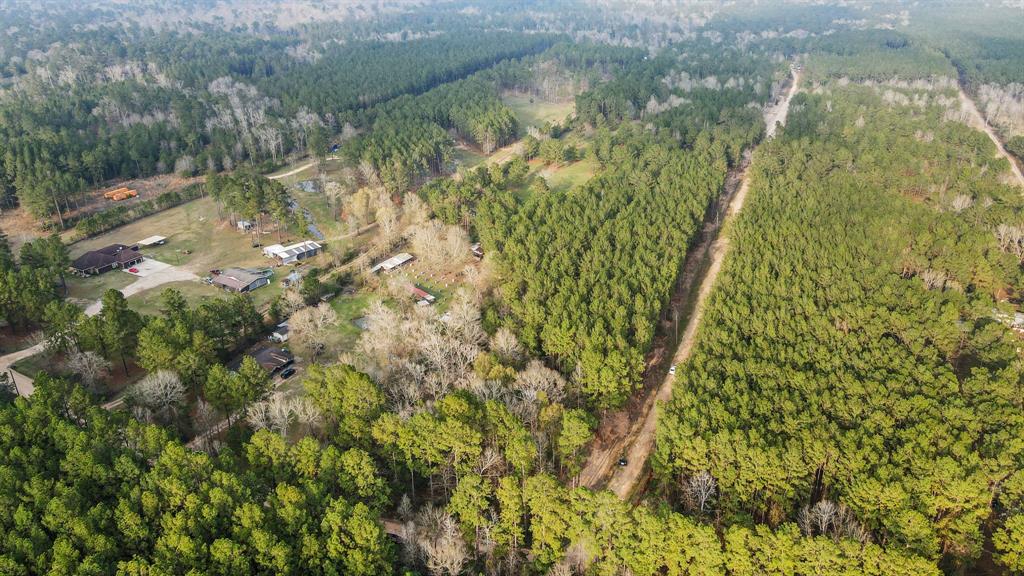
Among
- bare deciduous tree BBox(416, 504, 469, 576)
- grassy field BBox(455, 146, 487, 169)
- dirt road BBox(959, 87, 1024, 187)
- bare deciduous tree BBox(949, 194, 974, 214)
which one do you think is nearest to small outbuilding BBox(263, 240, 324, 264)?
grassy field BBox(455, 146, 487, 169)

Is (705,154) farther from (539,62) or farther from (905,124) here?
(539,62)

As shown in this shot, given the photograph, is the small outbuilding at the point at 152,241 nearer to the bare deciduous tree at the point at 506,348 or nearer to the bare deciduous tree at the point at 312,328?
the bare deciduous tree at the point at 312,328

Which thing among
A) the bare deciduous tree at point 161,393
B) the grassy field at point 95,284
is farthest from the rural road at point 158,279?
the bare deciduous tree at point 161,393

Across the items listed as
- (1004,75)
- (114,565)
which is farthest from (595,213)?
(1004,75)

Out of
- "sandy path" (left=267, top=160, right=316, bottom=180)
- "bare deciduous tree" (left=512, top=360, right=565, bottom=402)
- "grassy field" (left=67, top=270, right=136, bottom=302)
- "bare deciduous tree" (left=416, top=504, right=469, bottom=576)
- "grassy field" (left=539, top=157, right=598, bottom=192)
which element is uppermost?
"bare deciduous tree" (left=512, top=360, right=565, bottom=402)

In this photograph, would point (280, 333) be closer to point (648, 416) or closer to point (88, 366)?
point (88, 366)

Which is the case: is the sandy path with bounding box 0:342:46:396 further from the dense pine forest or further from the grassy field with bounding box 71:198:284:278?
the grassy field with bounding box 71:198:284:278

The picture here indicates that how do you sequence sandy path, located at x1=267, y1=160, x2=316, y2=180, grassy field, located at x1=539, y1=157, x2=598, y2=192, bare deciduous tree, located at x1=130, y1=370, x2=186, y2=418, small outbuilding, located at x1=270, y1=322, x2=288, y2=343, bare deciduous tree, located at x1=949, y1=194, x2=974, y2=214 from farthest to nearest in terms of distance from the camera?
1. sandy path, located at x1=267, y1=160, x2=316, y2=180
2. grassy field, located at x1=539, y1=157, x2=598, y2=192
3. bare deciduous tree, located at x1=949, y1=194, x2=974, y2=214
4. small outbuilding, located at x1=270, y1=322, x2=288, y2=343
5. bare deciduous tree, located at x1=130, y1=370, x2=186, y2=418
